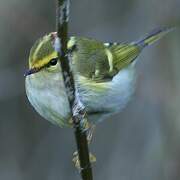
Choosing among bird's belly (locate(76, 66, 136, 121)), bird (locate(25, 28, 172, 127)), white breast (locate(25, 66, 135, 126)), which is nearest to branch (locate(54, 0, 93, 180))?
bird (locate(25, 28, 172, 127))

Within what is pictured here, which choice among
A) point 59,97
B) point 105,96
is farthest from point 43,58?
point 105,96

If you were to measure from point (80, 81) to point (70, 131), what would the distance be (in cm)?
313

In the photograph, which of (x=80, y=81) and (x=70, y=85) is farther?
(x=80, y=81)

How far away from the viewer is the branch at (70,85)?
2516 millimetres

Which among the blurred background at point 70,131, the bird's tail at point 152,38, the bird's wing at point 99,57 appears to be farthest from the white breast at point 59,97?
the blurred background at point 70,131

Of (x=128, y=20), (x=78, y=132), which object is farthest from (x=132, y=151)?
(x=78, y=132)

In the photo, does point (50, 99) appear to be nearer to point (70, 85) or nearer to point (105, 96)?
point (105, 96)

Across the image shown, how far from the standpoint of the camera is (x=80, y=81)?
408cm

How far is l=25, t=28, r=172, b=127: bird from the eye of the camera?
153 inches

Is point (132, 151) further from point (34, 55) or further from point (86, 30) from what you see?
point (34, 55)

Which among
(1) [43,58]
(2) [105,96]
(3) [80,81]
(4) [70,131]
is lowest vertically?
(4) [70,131]

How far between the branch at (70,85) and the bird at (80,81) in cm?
66

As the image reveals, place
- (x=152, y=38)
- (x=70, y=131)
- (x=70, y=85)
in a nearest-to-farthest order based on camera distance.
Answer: (x=70, y=85) < (x=152, y=38) < (x=70, y=131)

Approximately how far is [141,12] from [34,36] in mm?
1219
